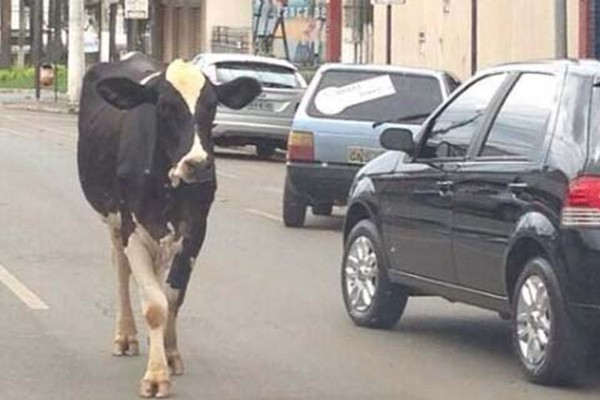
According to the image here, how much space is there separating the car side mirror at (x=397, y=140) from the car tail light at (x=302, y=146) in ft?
24.1

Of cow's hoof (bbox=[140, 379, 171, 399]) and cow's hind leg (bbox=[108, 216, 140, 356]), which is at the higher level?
cow's hind leg (bbox=[108, 216, 140, 356])

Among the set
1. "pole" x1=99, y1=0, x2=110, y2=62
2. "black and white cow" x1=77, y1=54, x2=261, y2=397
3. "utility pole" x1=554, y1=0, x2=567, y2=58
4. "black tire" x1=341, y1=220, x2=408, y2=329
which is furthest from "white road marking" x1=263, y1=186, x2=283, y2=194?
"pole" x1=99, y1=0, x2=110, y2=62

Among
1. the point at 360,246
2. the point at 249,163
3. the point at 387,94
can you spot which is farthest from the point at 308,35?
the point at 360,246

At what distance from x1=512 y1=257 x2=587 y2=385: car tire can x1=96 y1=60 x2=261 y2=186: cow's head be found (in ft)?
6.48

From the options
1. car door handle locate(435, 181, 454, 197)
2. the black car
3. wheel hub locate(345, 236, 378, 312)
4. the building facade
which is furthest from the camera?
the building facade

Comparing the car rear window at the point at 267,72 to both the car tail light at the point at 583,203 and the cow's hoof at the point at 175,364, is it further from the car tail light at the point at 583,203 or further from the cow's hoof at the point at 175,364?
the car tail light at the point at 583,203

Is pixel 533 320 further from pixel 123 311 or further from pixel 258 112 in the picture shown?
pixel 258 112

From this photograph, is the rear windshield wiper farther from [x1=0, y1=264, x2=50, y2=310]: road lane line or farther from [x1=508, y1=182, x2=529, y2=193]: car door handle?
[x1=508, y1=182, x2=529, y2=193]: car door handle

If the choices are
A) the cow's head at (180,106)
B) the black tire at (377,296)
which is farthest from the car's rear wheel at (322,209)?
the cow's head at (180,106)

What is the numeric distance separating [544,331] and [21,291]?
5.19 metres

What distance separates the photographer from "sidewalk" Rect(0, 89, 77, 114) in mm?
51175

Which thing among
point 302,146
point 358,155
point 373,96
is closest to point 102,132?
point 358,155

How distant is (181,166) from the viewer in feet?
31.6

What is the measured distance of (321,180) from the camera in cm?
1914
